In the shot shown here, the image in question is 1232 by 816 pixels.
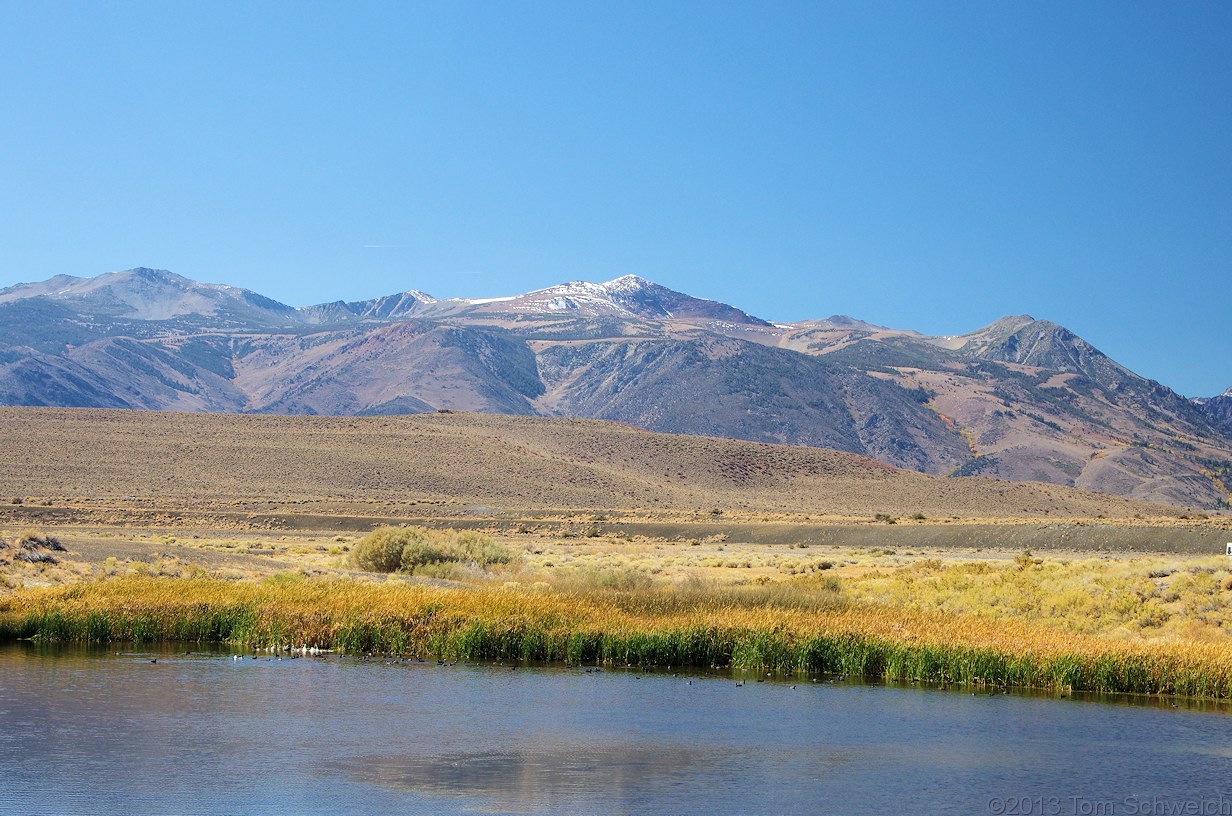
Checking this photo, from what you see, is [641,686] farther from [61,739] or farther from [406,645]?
[61,739]

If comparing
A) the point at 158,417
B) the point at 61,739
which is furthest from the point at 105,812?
the point at 158,417

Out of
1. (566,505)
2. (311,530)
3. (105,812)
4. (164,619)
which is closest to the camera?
(105,812)

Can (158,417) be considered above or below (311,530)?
above

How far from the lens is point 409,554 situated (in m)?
44.9

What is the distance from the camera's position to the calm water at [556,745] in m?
15.5

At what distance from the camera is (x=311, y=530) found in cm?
7606

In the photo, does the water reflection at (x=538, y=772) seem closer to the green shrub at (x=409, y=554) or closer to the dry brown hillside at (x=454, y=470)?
the green shrub at (x=409, y=554)

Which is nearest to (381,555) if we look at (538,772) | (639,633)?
(639,633)

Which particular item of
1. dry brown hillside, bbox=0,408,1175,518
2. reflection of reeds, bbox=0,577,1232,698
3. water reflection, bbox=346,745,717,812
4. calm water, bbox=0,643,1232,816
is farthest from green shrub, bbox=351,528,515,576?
dry brown hillside, bbox=0,408,1175,518

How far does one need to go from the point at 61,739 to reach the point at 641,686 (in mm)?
10339

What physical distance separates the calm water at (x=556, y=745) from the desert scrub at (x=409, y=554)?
64.9 ft

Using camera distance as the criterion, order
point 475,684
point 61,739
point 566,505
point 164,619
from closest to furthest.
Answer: point 61,739, point 475,684, point 164,619, point 566,505

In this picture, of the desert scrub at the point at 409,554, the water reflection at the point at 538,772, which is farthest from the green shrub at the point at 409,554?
the water reflection at the point at 538,772

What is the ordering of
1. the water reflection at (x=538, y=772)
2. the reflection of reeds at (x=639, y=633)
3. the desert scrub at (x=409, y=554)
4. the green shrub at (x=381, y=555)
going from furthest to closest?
the green shrub at (x=381, y=555) → the desert scrub at (x=409, y=554) → the reflection of reeds at (x=639, y=633) → the water reflection at (x=538, y=772)
